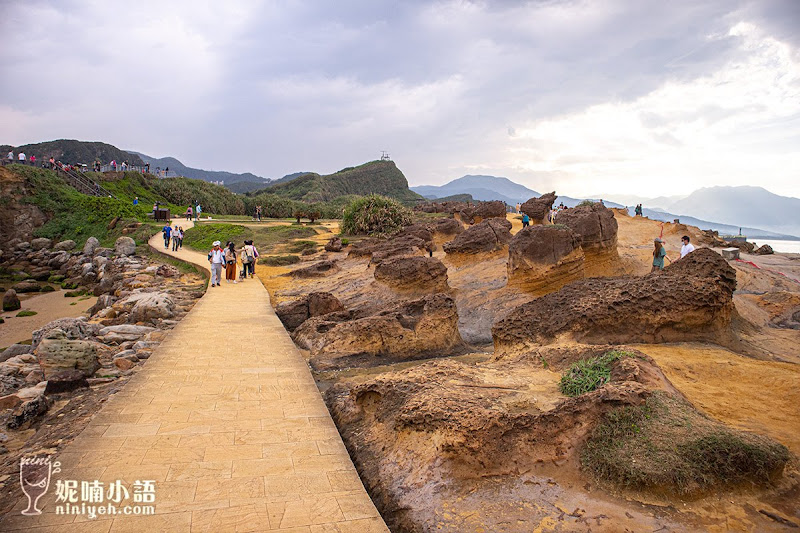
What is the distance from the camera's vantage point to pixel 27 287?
1931cm

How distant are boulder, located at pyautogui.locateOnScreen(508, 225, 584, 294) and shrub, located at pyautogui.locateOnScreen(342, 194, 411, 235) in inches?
586

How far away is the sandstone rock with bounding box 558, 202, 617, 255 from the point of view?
13555 millimetres

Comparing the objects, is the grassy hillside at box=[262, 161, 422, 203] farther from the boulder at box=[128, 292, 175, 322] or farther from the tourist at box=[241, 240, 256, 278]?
the boulder at box=[128, 292, 175, 322]

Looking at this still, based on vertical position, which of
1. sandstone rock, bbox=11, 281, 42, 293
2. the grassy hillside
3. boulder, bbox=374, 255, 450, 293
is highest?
the grassy hillside

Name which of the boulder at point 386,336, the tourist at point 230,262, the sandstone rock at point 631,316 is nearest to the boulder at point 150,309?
the tourist at point 230,262

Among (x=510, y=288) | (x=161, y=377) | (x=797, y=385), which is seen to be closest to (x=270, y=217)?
(x=510, y=288)

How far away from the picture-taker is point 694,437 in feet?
11.6

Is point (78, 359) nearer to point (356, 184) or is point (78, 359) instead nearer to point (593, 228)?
point (593, 228)

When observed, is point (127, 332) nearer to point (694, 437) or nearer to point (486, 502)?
point (486, 502)

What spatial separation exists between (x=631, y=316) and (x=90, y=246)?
2817cm

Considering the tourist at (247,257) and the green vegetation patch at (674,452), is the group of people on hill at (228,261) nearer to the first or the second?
the tourist at (247,257)

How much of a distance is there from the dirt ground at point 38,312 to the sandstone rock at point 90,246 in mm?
6332

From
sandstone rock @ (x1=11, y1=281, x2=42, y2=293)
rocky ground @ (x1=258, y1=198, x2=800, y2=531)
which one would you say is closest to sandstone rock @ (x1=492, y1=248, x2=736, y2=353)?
rocky ground @ (x1=258, y1=198, x2=800, y2=531)

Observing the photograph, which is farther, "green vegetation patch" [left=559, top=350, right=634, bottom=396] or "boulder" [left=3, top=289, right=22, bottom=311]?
"boulder" [left=3, top=289, right=22, bottom=311]
